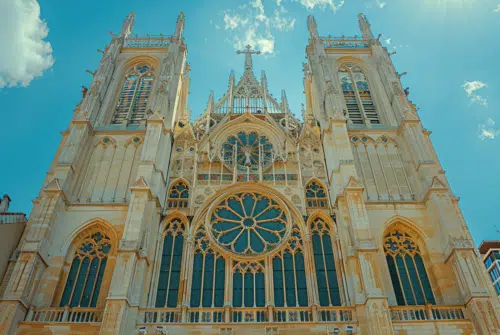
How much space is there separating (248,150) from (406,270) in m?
10.4

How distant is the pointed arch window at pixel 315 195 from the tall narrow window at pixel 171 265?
648cm

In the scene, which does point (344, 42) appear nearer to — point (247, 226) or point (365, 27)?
point (365, 27)

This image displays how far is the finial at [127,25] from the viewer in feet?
109

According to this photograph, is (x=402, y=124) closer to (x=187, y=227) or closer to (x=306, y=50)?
(x=306, y=50)

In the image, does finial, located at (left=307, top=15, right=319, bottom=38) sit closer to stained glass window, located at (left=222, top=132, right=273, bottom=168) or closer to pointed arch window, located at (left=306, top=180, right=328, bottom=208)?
stained glass window, located at (left=222, top=132, right=273, bottom=168)

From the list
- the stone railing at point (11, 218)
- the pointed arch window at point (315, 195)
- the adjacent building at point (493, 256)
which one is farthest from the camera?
the adjacent building at point (493, 256)

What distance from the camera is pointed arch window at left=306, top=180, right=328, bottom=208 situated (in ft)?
73.6

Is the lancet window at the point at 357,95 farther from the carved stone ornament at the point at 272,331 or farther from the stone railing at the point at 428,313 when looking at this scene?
the carved stone ornament at the point at 272,331

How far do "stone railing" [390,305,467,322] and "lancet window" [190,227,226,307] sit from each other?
7147 millimetres

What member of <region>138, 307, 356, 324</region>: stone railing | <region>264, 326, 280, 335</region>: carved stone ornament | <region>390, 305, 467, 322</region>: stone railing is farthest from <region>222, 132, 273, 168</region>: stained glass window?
<region>390, 305, 467, 322</region>: stone railing

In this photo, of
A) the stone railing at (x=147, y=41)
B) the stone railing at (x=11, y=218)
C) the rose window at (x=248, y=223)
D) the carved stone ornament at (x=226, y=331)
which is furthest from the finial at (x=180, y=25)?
the carved stone ornament at (x=226, y=331)

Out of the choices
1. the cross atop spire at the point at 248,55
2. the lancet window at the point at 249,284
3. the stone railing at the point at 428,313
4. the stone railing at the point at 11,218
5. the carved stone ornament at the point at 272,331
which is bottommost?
the carved stone ornament at the point at 272,331

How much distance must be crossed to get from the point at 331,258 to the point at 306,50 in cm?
1730

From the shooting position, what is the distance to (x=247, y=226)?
21.5m
